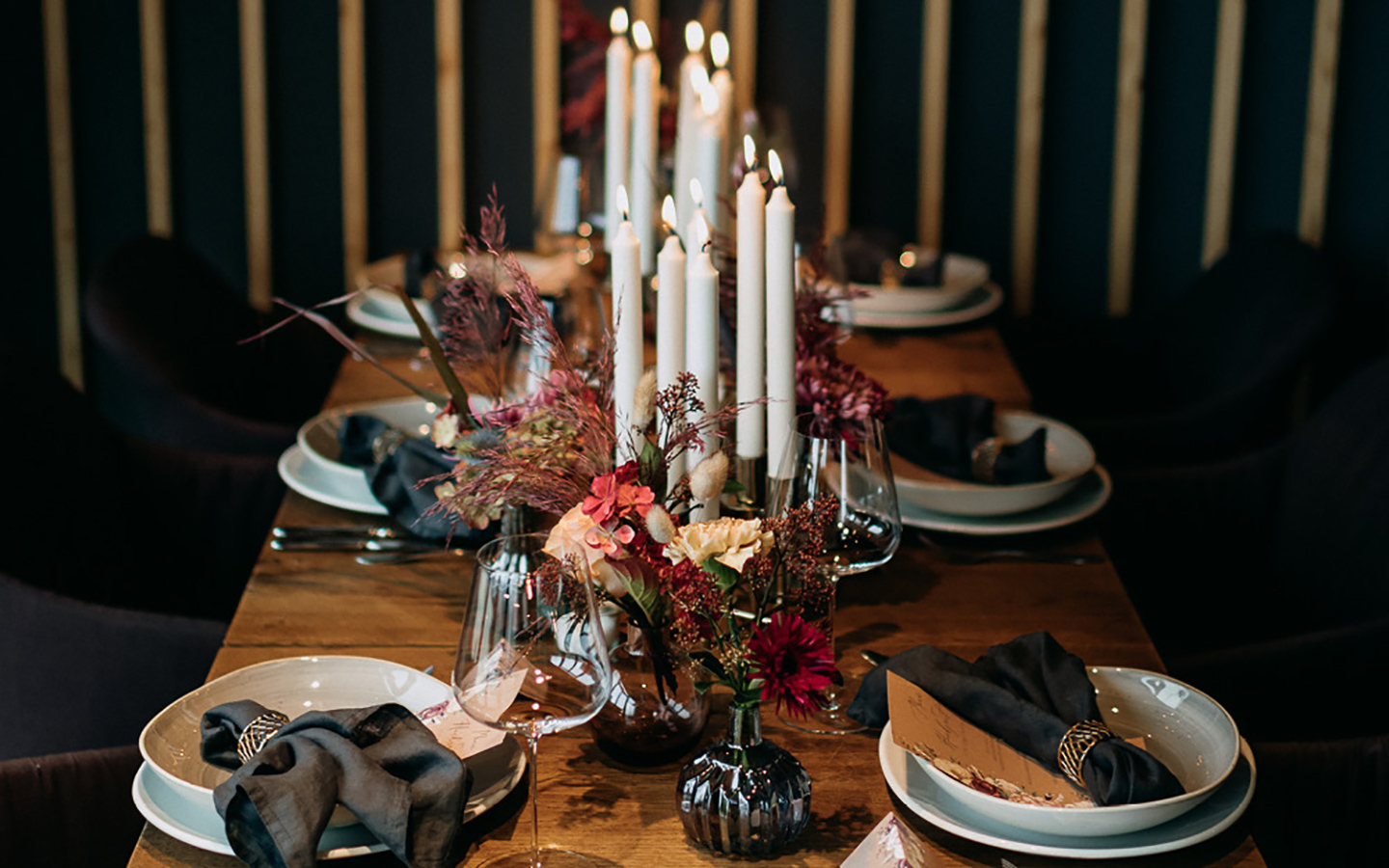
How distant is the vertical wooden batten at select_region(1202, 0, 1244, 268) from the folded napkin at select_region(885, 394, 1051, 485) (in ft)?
5.12

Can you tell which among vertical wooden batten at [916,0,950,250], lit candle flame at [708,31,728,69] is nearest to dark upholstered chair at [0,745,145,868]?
lit candle flame at [708,31,728,69]

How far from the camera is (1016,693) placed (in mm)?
1237

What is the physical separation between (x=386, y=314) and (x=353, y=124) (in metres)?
0.90

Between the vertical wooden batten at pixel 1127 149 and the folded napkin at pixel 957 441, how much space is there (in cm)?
160

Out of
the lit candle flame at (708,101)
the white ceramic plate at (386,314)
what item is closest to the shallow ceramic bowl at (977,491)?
the lit candle flame at (708,101)

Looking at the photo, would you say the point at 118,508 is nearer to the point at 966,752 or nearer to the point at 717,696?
the point at 717,696

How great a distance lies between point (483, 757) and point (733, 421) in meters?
0.47

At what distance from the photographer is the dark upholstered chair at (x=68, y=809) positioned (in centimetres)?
135

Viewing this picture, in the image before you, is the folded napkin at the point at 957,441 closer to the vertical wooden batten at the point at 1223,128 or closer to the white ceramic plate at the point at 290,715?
the white ceramic plate at the point at 290,715

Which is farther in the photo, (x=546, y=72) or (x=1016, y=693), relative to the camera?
(x=546, y=72)

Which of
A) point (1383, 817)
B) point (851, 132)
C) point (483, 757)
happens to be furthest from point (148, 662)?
point (851, 132)

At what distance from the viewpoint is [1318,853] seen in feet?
4.70

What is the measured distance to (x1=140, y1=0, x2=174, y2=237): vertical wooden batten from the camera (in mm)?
3236

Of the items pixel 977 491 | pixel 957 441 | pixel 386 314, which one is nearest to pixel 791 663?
pixel 977 491
